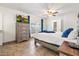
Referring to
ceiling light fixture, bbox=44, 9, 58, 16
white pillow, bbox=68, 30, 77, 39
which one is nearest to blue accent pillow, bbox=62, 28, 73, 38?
white pillow, bbox=68, 30, 77, 39

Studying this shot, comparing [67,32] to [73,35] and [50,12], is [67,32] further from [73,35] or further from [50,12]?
[50,12]

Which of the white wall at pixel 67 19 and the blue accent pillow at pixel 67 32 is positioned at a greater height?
the white wall at pixel 67 19

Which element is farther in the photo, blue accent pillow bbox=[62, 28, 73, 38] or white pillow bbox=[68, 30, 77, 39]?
blue accent pillow bbox=[62, 28, 73, 38]

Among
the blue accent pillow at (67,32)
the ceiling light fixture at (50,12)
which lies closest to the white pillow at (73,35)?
the blue accent pillow at (67,32)

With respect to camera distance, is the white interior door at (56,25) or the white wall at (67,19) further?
the white interior door at (56,25)

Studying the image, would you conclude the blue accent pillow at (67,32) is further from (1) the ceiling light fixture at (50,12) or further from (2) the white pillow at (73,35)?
(1) the ceiling light fixture at (50,12)

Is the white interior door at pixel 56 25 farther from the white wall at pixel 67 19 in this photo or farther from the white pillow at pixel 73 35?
the white pillow at pixel 73 35

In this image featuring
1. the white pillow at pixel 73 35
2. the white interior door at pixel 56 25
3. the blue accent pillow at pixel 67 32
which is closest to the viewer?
the white pillow at pixel 73 35

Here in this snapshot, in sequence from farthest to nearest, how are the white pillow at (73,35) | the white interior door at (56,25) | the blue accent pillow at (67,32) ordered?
1. the white interior door at (56,25)
2. the blue accent pillow at (67,32)
3. the white pillow at (73,35)

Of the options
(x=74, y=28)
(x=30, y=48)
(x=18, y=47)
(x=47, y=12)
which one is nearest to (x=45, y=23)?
(x=47, y=12)

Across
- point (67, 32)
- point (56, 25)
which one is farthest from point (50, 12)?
point (67, 32)

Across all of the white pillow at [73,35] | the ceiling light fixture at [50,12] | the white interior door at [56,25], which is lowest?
the white pillow at [73,35]

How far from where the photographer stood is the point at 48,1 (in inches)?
59.5

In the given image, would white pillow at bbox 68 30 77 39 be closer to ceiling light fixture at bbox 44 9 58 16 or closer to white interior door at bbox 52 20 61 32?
white interior door at bbox 52 20 61 32
